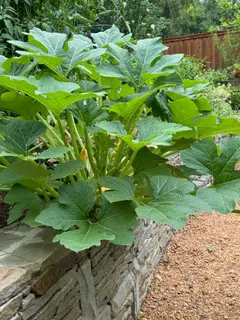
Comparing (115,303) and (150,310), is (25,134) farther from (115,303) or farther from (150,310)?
(150,310)

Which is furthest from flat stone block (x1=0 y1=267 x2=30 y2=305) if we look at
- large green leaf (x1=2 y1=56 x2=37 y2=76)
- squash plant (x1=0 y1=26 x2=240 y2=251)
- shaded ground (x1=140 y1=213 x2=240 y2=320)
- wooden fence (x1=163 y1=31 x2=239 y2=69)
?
wooden fence (x1=163 y1=31 x2=239 y2=69)

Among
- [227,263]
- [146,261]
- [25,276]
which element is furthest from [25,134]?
[227,263]

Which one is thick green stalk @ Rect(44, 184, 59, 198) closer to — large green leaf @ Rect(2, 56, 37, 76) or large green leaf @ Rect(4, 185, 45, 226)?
large green leaf @ Rect(4, 185, 45, 226)

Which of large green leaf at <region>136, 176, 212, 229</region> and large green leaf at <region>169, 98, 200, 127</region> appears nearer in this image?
large green leaf at <region>136, 176, 212, 229</region>

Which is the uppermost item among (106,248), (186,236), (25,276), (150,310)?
(25,276)

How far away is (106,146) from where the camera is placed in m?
1.36

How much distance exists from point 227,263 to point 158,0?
1270 cm

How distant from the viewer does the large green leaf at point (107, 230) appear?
95 centimetres

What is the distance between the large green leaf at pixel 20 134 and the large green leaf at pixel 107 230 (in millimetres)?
276

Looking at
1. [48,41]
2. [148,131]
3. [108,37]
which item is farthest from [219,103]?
[148,131]

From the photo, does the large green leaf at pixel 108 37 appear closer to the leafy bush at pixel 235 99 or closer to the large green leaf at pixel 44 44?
the large green leaf at pixel 44 44

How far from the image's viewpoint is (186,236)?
283 cm

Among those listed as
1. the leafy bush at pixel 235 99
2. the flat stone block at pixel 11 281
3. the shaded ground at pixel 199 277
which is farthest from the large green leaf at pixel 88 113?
the leafy bush at pixel 235 99

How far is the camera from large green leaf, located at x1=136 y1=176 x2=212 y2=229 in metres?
0.97
